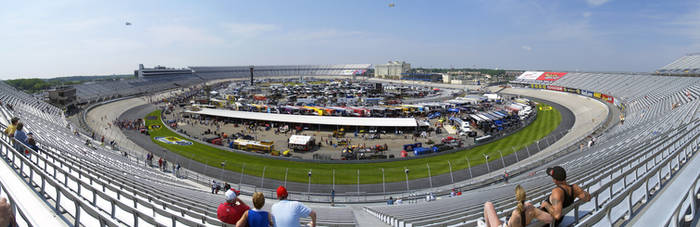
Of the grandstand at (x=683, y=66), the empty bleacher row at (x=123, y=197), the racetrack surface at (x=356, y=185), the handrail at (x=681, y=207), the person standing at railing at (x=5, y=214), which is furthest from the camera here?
the grandstand at (x=683, y=66)

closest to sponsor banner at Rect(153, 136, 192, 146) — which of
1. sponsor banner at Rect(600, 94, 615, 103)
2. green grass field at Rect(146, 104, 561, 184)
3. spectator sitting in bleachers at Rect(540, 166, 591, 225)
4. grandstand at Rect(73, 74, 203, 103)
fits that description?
green grass field at Rect(146, 104, 561, 184)

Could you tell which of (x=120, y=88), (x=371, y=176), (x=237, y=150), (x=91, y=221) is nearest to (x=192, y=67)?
(x=120, y=88)

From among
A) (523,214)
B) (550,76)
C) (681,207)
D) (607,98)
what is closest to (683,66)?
(550,76)

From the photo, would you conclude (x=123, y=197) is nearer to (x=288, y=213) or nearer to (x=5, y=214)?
(x=5, y=214)

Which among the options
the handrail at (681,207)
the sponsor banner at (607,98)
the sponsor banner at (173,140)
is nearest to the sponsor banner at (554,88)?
the sponsor banner at (607,98)

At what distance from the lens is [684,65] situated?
50750mm

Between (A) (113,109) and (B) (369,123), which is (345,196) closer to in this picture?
(B) (369,123)

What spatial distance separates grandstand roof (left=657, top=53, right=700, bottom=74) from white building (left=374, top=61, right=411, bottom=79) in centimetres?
7848

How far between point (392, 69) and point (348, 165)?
112108mm

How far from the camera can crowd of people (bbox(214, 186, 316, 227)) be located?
3137mm

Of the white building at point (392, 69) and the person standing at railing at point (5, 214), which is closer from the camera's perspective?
the person standing at railing at point (5, 214)

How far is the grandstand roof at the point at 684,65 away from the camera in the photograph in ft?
154

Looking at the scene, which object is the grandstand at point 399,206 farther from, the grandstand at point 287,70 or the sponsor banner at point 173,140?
the grandstand at point 287,70

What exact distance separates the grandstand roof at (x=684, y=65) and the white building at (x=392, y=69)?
78477mm
